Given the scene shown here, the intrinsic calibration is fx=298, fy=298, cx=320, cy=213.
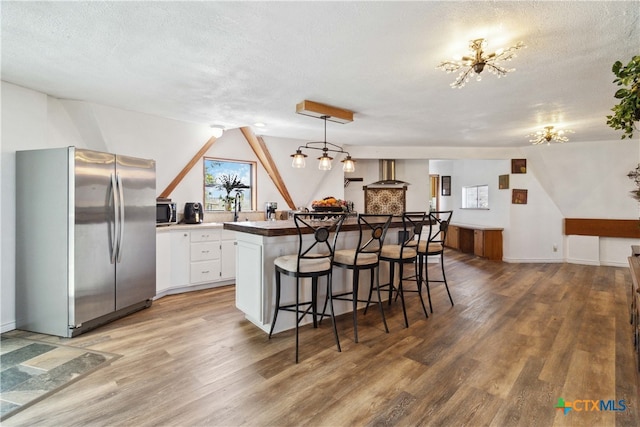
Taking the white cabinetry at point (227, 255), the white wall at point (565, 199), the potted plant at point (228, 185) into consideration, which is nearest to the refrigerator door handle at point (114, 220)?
the white cabinetry at point (227, 255)

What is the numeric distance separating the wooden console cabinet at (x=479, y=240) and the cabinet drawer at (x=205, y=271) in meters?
5.85

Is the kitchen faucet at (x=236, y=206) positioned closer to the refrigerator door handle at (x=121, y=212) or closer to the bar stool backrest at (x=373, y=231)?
the refrigerator door handle at (x=121, y=212)

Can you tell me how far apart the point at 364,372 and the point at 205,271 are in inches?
115

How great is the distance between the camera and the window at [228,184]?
502cm

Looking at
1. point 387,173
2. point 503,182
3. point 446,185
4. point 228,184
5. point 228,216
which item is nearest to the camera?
point 228,216

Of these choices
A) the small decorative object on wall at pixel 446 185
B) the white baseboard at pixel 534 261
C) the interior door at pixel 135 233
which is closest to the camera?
the interior door at pixel 135 233

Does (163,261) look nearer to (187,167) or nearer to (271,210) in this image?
(187,167)

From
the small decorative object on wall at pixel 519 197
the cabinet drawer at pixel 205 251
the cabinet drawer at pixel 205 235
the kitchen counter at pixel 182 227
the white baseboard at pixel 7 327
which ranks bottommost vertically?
the white baseboard at pixel 7 327

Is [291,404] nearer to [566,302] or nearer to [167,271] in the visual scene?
[167,271]

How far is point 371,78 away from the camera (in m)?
2.75

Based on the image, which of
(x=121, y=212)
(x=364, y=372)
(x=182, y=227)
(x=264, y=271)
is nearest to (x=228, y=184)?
(x=182, y=227)

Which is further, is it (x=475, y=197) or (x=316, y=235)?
(x=475, y=197)

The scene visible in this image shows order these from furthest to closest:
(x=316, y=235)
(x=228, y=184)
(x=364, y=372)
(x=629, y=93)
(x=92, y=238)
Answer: (x=228, y=184) < (x=92, y=238) < (x=316, y=235) < (x=364, y=372) < (x=629, y=93)

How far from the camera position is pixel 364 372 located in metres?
2.21
